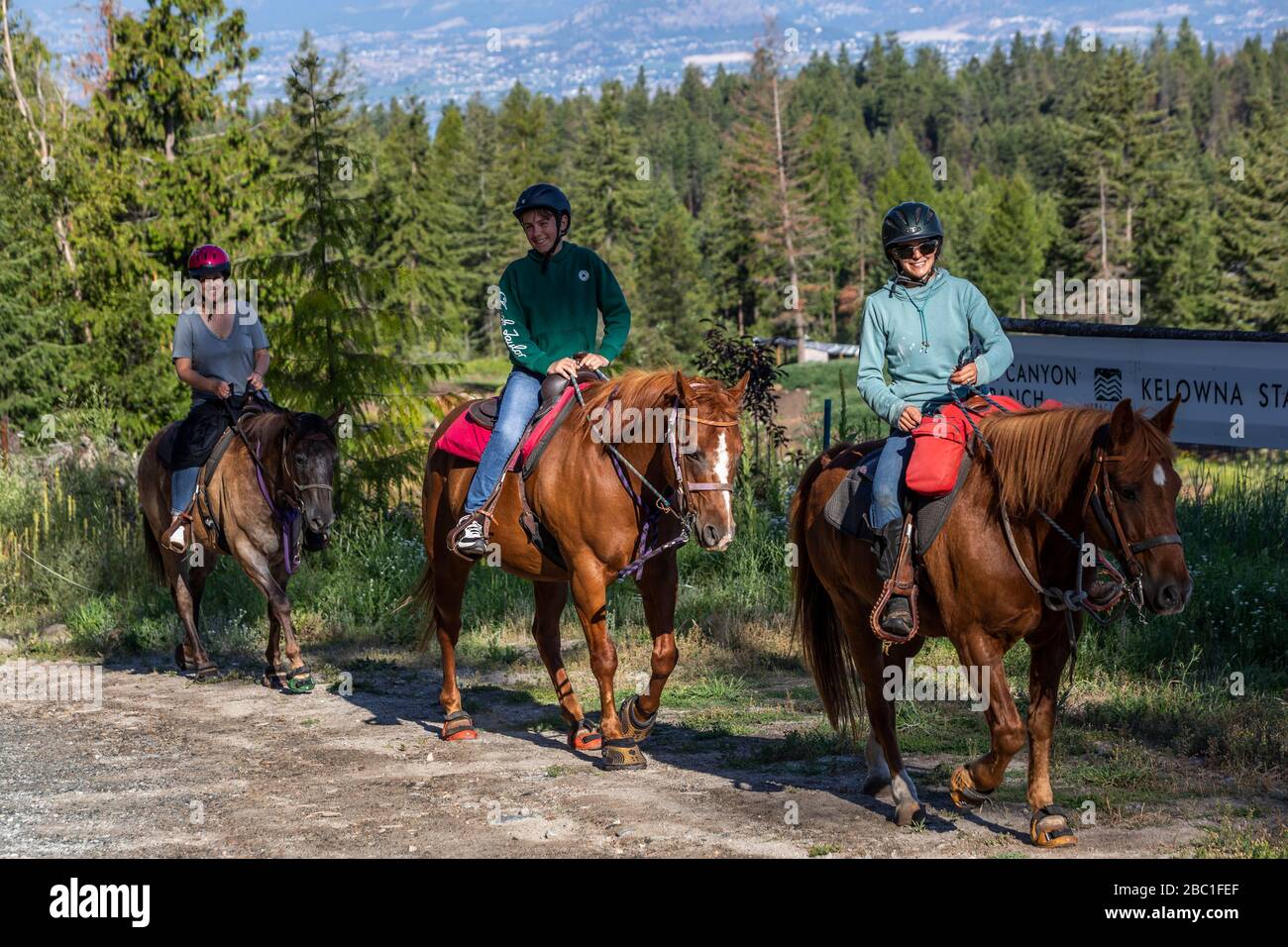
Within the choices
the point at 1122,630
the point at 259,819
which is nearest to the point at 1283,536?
the point at 1122,630

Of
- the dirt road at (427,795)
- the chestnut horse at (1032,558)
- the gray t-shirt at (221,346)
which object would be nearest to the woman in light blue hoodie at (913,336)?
the chestnut horse at (1032,558)

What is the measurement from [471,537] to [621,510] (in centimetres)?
119

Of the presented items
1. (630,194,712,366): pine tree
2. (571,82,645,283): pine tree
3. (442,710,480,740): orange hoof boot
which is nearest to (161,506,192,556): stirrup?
(442,710,480,740): orange hoof boot

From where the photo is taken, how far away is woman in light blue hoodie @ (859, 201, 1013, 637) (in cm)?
666

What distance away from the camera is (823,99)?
16275 cm

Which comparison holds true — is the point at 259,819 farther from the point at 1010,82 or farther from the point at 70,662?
the point at 1010,82

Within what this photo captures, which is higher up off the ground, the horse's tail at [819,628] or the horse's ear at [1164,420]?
the horse's ear at [1164,420]

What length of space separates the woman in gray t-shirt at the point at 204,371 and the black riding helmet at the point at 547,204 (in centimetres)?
364

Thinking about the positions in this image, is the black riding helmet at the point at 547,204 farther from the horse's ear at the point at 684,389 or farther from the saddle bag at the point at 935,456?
the saddle bag at the point at 935,456

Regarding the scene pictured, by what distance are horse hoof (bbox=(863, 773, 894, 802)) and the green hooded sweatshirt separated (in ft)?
10.5

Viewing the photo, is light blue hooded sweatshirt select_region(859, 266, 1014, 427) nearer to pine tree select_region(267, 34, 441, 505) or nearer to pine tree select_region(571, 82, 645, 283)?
pine tree select_region(267, 34, 441, 505)

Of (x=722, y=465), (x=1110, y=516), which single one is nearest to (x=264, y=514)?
(x=722, y=465)

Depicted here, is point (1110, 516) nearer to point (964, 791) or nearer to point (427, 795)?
point (964, 791)

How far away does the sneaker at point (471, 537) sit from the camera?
29.2 ft
